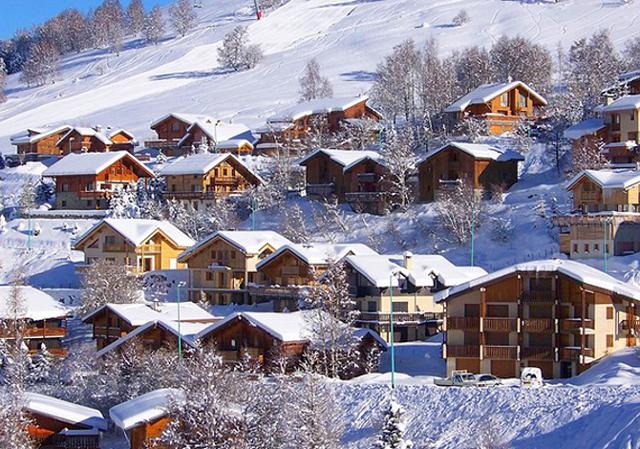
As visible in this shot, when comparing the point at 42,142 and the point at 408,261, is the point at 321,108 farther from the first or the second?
the point at 408,261

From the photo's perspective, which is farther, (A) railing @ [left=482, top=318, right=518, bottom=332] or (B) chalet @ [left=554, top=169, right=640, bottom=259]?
(B) chalet @ [left=554, top=169, right=640, bottom=259]

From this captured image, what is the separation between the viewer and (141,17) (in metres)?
173

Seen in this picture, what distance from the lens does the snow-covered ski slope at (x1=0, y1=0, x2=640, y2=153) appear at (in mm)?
120875

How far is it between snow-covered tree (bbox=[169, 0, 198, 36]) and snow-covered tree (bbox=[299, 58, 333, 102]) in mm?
48627

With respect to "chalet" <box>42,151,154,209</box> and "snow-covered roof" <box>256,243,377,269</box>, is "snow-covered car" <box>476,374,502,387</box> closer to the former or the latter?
"snow-covered roof" <box>256,243,377,269</box>

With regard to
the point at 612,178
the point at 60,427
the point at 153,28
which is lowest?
the point at 60,427

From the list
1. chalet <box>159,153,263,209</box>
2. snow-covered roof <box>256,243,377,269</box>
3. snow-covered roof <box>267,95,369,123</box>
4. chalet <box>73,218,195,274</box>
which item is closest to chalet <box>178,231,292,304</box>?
snow-covered roof <box>256,243,377,269</box>

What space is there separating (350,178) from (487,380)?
32362 millimetres

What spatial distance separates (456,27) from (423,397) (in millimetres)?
101490

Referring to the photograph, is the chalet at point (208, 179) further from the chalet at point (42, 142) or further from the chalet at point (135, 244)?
the chalet at point (42, 142)

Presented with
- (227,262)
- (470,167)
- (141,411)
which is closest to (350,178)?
(470,167)

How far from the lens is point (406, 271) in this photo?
53.2 m

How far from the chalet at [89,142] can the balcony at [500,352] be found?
2141 inches

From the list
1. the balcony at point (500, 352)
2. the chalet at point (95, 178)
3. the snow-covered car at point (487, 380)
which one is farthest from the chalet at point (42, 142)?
the snow-covered car at point (487, 380)
